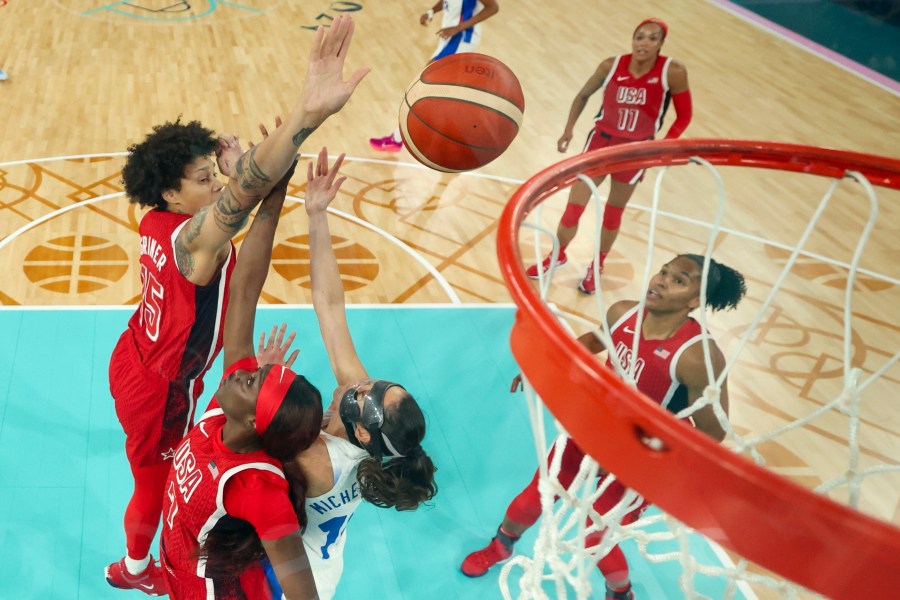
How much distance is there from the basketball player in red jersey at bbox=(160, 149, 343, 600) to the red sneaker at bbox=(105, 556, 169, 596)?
634 millimetres

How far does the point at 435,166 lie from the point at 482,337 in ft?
4.11

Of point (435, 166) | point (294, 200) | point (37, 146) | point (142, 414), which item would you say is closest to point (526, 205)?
point (435, 166)

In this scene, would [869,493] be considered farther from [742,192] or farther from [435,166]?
[742,192]

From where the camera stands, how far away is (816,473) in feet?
9.93

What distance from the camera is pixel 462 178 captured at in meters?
5.03

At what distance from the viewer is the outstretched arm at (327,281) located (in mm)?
2059

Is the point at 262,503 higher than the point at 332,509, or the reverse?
the point at 262,503

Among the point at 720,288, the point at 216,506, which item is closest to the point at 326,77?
the point at 216,506

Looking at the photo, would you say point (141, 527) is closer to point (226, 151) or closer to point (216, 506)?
point (216, 506)

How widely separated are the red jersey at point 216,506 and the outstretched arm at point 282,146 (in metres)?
0.43

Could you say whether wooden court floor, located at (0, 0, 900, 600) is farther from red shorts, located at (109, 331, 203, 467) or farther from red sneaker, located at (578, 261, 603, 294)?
red shorts, located at (109, 331, 203, 467)

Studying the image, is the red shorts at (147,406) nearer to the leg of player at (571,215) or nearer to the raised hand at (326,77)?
the raised hand at (326,77)

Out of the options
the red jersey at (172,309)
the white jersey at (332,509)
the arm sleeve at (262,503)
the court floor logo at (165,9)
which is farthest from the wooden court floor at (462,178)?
the arm sleeve at (262,503)

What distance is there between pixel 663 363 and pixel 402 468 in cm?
84
